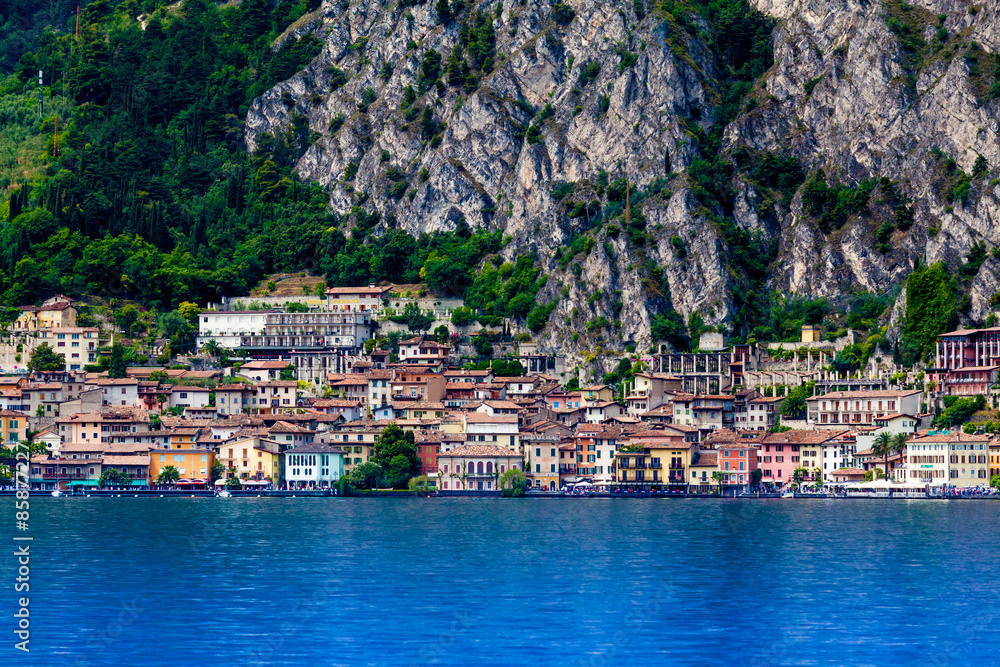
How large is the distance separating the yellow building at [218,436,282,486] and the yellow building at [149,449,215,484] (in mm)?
1195

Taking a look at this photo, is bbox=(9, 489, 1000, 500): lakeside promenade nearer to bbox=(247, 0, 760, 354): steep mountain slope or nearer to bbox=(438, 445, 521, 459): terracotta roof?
bbox=(438, 445, 521, 459): terracotta roof

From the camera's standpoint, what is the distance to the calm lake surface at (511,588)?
48.1 metres

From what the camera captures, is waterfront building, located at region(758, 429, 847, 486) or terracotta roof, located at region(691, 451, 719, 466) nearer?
terracotta roof, located at region(691, 451, 719, 466)

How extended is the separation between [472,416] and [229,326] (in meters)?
38.6

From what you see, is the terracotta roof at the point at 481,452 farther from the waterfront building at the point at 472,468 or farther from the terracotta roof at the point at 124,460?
the terracotta roof at the point at 124,460

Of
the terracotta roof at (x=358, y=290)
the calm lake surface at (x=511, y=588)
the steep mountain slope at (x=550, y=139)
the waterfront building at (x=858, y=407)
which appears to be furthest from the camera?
the terracotta roof at (x=358, y=290)

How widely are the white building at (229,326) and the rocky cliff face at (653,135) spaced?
20.9 metres

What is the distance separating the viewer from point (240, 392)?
131000mm

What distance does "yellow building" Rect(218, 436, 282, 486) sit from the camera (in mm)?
114750

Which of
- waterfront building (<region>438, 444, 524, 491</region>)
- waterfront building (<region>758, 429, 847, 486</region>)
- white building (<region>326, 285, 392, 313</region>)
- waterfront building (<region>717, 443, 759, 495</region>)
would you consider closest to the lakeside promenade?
waterfront building (<region>438, 444, 524, 491</region>)

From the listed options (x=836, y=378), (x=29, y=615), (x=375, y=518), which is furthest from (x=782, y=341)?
(x=29, y=615)

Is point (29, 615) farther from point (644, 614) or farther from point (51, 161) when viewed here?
point (51, 161)

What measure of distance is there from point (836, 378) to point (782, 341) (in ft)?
29.6

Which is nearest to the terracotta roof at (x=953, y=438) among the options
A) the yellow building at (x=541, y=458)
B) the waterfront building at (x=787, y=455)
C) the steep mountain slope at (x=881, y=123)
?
the waterfront building at (x=787, y=455)
